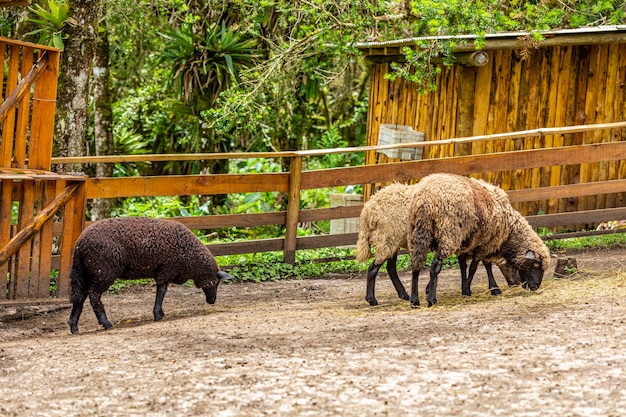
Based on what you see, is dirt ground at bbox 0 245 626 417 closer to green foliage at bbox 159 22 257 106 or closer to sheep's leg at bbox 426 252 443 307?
sheep's leg at bbox 426 252 443 307

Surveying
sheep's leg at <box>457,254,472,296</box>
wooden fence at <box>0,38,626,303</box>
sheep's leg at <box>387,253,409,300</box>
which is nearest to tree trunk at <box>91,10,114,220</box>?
wooden fence at <box>0,38,626,303</box>

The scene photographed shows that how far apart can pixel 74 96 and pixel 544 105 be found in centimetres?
675

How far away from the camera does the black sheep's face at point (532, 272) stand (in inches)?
381

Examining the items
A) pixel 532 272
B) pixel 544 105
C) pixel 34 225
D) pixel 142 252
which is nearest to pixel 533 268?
pixel 532 272

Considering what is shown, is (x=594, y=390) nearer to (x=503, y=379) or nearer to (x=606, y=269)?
(x=503, y=379)

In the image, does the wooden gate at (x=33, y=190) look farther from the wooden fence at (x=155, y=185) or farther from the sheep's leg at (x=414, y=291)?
the sheep's leg at (x=414, y=291)

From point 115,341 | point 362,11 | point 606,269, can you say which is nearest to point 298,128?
point 362,11

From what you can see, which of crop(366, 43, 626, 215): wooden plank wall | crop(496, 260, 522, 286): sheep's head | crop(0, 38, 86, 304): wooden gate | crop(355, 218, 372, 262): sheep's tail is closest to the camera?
crop(0, 38, 86, 304): wooden gate

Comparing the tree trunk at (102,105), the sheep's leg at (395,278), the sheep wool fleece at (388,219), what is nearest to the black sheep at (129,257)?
the sheep wool fleece at (388,219)

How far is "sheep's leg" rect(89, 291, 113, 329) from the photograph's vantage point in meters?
8.68

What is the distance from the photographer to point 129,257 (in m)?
8.80

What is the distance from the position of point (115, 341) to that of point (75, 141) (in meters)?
4.83

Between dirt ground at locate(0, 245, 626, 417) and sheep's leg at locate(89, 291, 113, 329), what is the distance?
0.29 feet

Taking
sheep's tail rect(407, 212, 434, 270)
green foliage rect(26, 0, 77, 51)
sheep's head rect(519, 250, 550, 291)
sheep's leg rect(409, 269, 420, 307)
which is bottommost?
sheep's leg rect(409, 269, 420, 307)
